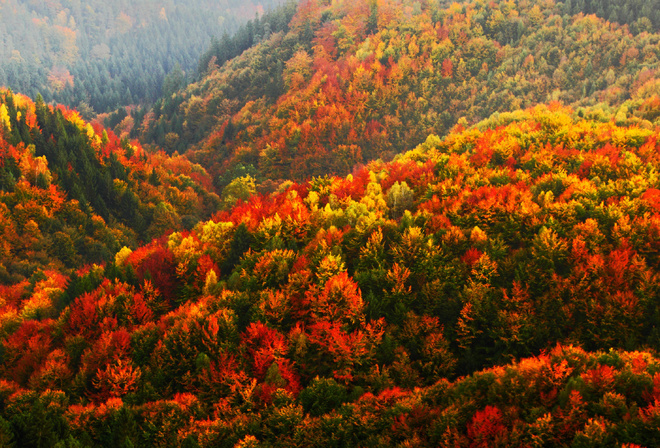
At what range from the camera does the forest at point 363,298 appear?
31031 millimetres

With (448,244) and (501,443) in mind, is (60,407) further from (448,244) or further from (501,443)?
(448,244)

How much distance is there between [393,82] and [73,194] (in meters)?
80.7

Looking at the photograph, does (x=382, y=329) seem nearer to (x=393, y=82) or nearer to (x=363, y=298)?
(x=363, y=298)

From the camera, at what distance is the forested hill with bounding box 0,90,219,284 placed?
246 feet

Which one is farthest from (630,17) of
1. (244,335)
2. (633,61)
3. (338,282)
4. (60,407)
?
→ (60,407)

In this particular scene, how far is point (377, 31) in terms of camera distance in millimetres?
143125

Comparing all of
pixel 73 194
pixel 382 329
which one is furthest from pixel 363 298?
pixel 73 194

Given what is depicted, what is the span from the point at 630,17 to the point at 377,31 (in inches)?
2597

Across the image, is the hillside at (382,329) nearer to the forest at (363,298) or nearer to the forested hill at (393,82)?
the forest at (363,298)

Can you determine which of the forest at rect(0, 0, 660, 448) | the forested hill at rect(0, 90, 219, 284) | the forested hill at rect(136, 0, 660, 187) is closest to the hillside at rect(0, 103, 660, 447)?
the forest at rect(0, 0, 660, 448)

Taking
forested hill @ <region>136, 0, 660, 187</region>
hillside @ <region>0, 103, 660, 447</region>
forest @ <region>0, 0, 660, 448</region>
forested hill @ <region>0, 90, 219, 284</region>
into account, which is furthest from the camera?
forested hill @ <region>136, 0, 660, 187</region>

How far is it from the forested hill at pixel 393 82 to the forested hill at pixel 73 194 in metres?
19.0

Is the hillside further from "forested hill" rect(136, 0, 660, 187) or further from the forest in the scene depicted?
"forested hill" rect(136, 0, 660, 187)

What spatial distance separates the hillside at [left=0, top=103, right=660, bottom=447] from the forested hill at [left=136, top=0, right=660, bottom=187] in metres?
56.5
